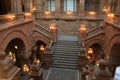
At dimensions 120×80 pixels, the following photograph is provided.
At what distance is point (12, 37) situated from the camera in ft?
45.7

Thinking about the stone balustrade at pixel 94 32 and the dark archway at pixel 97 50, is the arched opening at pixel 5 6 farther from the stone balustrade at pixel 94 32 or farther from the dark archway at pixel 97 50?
the dark archway at pixel 97 50

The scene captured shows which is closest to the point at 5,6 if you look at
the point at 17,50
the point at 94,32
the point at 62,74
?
the point at 17,50

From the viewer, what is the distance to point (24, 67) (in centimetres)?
1684

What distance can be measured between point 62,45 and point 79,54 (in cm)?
282

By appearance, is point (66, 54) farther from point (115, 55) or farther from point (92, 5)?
point (92, 5)

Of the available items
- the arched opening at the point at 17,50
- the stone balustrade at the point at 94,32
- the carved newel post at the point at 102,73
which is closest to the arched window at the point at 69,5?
the stone balustrade at the point at 94,32

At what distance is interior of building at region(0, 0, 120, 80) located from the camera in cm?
1427

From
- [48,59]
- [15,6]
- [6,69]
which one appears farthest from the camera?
[15,6]

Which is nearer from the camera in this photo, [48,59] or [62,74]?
[62,74]

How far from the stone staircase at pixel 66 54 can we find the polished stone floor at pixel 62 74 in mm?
528

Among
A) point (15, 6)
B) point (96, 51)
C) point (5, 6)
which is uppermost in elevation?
point (5, 6)

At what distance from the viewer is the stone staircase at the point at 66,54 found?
1606 cm

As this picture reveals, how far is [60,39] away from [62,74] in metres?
5.79

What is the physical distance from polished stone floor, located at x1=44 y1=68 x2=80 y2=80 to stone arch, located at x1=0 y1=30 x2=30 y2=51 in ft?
13.0
